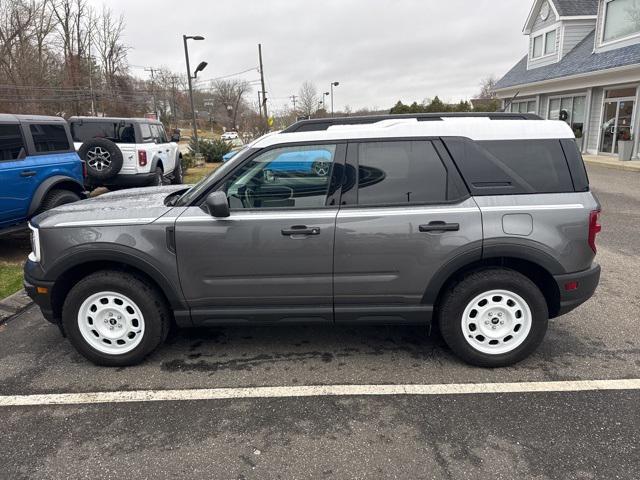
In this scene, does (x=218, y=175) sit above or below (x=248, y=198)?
above

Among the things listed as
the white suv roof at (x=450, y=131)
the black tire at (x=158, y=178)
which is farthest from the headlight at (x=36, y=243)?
the black tire at (x=158, y=178)

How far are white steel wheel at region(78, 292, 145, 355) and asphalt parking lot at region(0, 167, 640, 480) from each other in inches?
8.5

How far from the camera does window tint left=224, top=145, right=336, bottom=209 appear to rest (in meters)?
3.38

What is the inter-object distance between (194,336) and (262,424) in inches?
58.6

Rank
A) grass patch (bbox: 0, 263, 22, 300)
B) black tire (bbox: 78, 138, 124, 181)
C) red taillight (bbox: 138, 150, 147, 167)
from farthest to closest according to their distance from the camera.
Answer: red taillight (bbox: 138, 150, 147, 167) → black tire (bbox: 78, 138, 124, 181) → grass patch (bbox: 0, 263, 22, 300)

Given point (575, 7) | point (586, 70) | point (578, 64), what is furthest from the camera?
point (575, 7)

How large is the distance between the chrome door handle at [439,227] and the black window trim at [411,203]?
159 mm

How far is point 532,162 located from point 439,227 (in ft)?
2.79

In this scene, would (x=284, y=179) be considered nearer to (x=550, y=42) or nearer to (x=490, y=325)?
(x=490, y=325)

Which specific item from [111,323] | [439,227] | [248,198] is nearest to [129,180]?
[111,323]

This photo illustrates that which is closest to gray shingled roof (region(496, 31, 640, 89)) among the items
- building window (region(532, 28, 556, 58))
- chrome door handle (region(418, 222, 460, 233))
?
building window (region(532, 28, 556, 58))

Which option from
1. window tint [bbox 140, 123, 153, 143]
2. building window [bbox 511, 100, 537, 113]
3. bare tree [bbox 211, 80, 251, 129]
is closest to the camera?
window tint [bbox 140, 123, 153, 143]

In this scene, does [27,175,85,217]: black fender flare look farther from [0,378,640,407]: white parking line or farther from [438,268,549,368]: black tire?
[438,268,549,368]: black tire

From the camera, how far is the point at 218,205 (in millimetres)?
3170
